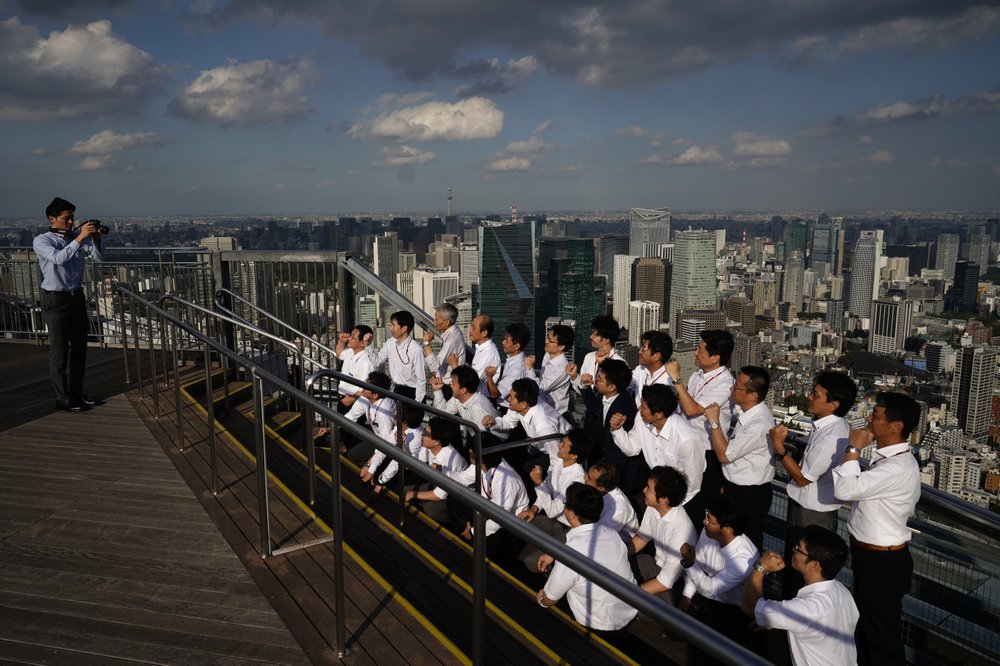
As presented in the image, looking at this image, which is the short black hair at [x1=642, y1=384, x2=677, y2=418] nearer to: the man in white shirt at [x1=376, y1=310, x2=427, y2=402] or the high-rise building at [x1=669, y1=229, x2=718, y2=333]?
the man in white shirt at [x1=376, y1=310, x2=427, y2=402]

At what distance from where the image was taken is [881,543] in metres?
3.52

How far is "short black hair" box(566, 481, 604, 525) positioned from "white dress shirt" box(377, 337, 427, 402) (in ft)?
11.1

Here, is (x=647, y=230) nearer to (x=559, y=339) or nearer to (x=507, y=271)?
(x=507, y=271)

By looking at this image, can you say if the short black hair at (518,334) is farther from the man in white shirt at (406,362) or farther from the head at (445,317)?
the man in white shirt at (406,362)

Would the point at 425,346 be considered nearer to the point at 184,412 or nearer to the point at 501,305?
the point at 184,412

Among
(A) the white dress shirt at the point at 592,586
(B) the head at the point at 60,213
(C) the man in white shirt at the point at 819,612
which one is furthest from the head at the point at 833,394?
(B) the head at the point at 60,213

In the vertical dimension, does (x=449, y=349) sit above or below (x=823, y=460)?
above

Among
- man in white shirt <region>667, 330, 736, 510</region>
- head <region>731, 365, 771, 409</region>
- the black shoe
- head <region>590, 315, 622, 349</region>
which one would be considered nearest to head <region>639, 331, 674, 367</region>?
man in white shirt <region>667, 330, 736, 510</region>

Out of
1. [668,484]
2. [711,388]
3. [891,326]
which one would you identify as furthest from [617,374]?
[891,326]

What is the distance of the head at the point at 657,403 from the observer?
439 cm

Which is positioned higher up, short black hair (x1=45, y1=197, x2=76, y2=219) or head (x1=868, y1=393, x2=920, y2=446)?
short black hair (x1=45, y1=197, x2=76, y2=219)

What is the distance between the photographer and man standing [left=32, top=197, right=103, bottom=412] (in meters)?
5.59

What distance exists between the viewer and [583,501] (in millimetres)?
3590

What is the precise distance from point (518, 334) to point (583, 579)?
3.04 metres
